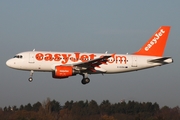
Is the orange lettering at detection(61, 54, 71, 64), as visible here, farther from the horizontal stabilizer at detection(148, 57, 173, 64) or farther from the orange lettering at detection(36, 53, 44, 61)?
the horizontal stabilizer at detection(148, 57, 173, 64)

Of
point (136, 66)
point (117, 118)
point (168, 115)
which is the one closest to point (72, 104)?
point (117, 118)

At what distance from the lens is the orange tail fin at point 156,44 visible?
64.0m

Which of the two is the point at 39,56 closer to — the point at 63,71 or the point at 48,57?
the point at 48,57

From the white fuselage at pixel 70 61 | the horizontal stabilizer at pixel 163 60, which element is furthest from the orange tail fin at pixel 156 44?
the horizontal stabilizer at pixel 163 60

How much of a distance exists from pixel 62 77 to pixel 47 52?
12.8ft

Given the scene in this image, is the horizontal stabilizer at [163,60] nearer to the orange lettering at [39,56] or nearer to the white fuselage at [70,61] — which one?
the white fuselage at [70,61]

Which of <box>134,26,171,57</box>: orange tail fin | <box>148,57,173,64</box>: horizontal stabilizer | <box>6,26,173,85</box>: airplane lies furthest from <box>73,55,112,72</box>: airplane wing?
<box>134,26,171,57</box>: orange tail fin

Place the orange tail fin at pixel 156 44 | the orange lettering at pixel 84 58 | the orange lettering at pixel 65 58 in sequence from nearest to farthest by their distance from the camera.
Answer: the orange lettering at pixel 65 58, the orange lettering at pixel 84 58, the orange tail fin at pixel 156 44

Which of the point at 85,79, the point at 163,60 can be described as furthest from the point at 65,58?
the point at 163,60

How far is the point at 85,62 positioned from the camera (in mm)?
56406

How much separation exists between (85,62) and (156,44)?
1357cm

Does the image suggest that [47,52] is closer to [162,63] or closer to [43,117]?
[162,63]
